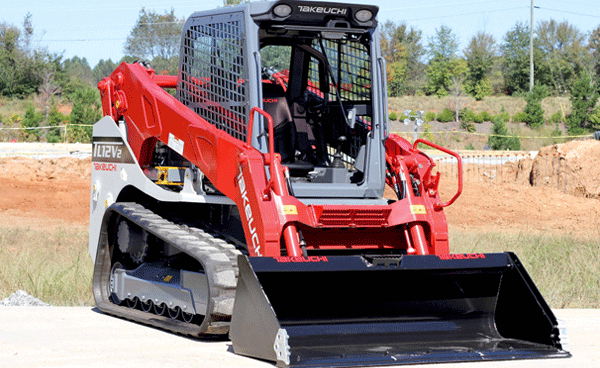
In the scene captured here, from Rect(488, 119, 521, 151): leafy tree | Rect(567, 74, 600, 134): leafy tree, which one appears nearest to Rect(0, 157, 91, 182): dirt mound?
Rect(488, 119, 521, 151): leafy tree

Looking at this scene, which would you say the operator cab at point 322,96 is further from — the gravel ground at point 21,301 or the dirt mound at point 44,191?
the dirt mound at point 44,191

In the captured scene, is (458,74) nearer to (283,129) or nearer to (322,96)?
(322,96)

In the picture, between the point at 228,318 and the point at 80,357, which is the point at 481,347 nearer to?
the point at 228,318

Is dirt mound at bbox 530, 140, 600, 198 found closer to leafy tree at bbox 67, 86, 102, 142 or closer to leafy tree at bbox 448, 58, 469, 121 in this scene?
leafy tree at bbox 67, 86, 102, 142

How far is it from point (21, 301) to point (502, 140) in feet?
110

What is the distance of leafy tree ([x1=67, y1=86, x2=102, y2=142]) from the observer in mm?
35562

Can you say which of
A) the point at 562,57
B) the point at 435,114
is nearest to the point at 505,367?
the point at 435,114

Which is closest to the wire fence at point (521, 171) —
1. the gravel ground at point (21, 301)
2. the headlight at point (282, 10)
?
the gravel ground at point (21, 301)

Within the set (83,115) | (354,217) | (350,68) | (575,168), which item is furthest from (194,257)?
(83,115)

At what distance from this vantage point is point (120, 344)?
21.3 feet

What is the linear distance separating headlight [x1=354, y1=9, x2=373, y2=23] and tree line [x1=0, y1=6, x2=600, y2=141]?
2959cm

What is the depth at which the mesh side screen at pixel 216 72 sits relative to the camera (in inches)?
285

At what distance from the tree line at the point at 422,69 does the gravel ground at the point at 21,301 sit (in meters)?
27.2

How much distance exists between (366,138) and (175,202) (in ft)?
6.78
